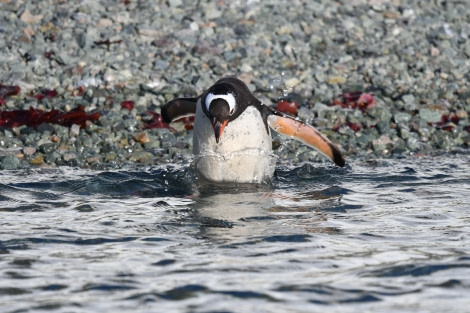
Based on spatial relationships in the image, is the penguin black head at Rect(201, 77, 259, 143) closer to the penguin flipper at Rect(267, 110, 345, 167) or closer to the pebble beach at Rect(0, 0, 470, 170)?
the penguin flipper at Rect(267, 110, 345, 167)

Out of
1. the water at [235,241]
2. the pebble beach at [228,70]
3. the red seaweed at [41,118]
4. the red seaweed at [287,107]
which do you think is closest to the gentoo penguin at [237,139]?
the water at [235,241]

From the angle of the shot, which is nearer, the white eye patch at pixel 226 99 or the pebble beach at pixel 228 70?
the white eye patch at pixel 226 99

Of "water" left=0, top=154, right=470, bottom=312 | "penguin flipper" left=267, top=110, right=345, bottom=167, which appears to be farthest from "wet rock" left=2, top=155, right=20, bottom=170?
"penguin flipper" left=267, top=110, right=345, bottom=167

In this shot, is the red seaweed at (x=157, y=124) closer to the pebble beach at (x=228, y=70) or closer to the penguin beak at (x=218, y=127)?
the pebble beach at (x=228, y=70)

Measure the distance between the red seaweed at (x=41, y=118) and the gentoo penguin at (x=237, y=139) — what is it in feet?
6.86

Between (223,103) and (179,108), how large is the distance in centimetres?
152

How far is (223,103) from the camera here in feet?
25.6

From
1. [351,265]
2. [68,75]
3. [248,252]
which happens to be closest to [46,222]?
[248,252]

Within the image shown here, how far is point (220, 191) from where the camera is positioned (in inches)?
326

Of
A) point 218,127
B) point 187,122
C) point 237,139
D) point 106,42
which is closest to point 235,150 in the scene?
point 237,139

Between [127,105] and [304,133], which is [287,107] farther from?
[304,133]

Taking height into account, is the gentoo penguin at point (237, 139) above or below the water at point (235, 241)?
above

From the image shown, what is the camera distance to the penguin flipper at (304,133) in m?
8.62

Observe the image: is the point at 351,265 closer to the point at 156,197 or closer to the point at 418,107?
the point at 156,197
